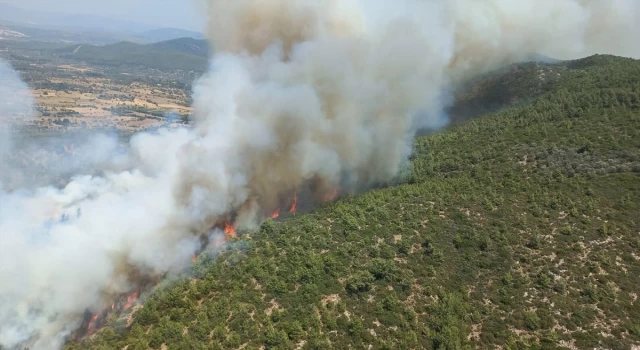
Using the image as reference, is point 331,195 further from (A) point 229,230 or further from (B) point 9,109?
(B) point 9,109

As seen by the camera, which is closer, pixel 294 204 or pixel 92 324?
pixel 92 324

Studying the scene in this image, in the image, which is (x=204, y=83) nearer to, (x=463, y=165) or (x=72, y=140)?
(x=463, y=165)

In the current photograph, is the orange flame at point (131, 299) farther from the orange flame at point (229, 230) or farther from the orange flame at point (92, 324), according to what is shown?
the orange flame at point (229, 230)

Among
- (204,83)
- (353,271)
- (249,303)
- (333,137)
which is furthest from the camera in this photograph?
(333,137)

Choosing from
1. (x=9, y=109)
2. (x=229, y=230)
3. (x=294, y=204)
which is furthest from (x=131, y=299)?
(x=9, y=109)

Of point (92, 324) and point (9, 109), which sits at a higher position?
point (9, 109)

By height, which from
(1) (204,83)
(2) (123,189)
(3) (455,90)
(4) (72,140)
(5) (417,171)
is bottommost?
(4) (72,140)

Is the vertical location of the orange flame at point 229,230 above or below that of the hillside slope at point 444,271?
below

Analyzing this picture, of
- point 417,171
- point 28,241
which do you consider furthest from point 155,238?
point 417,171

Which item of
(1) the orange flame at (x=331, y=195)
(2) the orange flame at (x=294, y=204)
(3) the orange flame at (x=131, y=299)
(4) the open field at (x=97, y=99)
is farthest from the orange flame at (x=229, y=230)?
(4) the open field at (x=97, y=99)
